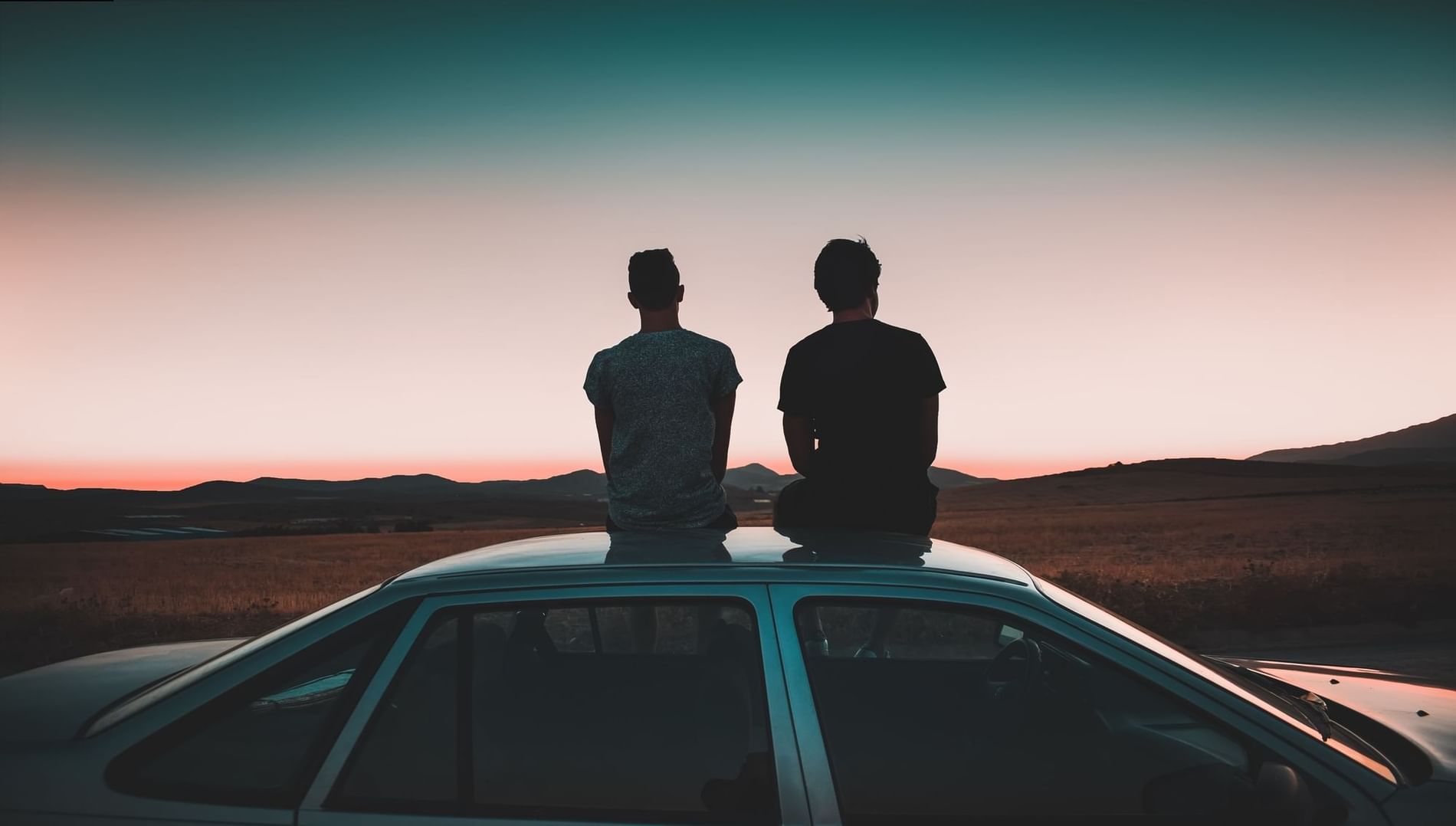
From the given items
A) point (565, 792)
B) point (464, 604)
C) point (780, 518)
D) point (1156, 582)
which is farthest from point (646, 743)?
point (1156, 582)

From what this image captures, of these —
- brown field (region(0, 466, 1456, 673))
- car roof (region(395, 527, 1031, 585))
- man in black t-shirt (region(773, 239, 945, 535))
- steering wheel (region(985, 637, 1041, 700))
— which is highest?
man in black t-shirt (region(773, 239, 945, 535))

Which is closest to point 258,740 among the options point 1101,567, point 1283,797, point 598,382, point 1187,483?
point 598,382

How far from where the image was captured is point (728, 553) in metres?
2.30

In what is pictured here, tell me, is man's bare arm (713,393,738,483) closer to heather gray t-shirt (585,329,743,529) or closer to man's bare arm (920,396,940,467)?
heather gray t-shirt (585,329,743,529)

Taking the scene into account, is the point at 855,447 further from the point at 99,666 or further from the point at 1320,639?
the point at 1320,639

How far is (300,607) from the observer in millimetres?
11523

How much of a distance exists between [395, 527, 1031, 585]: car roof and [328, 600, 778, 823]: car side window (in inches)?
5.5

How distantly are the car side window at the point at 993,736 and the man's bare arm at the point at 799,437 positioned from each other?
1592mm

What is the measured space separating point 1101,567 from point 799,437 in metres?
15.6

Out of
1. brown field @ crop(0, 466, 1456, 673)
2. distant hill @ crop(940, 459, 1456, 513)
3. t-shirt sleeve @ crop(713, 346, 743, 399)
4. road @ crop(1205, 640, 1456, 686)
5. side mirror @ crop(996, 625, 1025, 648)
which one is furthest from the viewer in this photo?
distant hill @ crop(940, 459, 1456, 513)

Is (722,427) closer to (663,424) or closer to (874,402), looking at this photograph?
(663,424)

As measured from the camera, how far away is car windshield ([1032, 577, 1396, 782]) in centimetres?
203

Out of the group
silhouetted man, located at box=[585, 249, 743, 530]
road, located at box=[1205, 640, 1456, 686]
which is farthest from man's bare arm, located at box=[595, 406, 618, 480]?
road, located at box=[1205, 640, 1456, 686]

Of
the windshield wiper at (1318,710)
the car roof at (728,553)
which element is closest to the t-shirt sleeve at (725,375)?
the car roof at (728,553)
